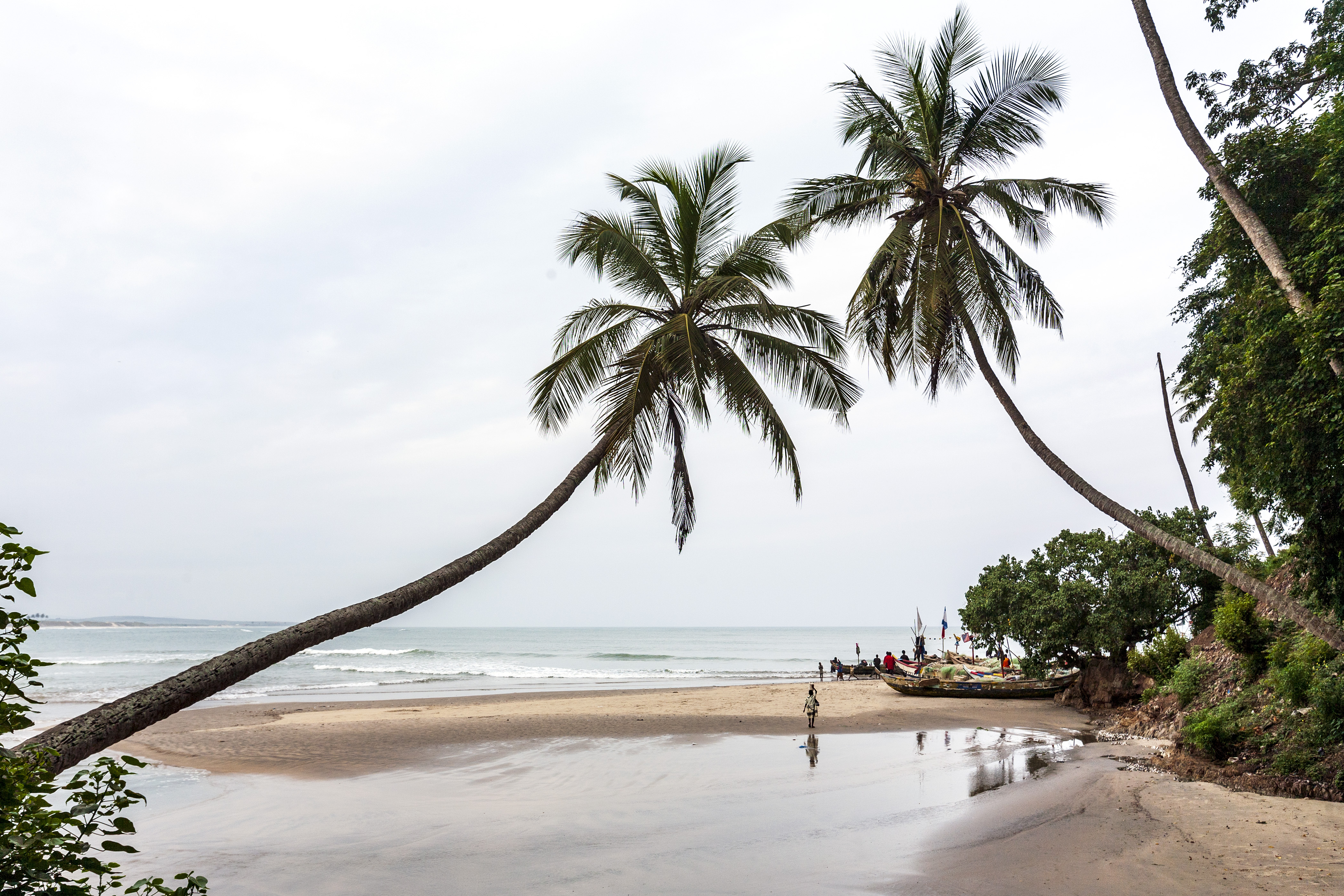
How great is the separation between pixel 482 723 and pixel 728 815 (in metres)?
12.7

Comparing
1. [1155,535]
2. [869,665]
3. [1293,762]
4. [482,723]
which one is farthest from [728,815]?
[869,665]

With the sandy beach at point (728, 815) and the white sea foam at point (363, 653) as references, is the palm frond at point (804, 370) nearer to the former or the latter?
the sandy beach at point (728, 815)

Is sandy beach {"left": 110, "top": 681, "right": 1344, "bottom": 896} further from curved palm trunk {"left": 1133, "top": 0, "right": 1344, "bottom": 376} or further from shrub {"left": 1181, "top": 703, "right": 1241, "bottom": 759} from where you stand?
curved palm trunk {"left": 1133, "top": 0, "right": 1344, "bottom": 376}

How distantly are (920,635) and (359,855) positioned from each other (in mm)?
40351

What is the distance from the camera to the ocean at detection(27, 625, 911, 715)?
3519 cm

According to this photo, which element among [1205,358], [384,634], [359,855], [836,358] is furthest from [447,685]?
[384,634]

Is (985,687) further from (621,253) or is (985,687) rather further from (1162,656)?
(621,253)

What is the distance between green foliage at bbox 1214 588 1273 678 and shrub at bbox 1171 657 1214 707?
1.98 m

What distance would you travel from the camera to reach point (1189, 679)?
56.0 feet

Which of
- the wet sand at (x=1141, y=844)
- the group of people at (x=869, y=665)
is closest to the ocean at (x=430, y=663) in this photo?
the group of people at (x=869, y=665)

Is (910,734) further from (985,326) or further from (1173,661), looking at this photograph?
(985,326)

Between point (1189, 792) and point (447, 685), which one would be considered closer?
point (1189, 792)

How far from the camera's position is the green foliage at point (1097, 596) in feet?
75.0

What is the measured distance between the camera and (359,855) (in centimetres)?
982
